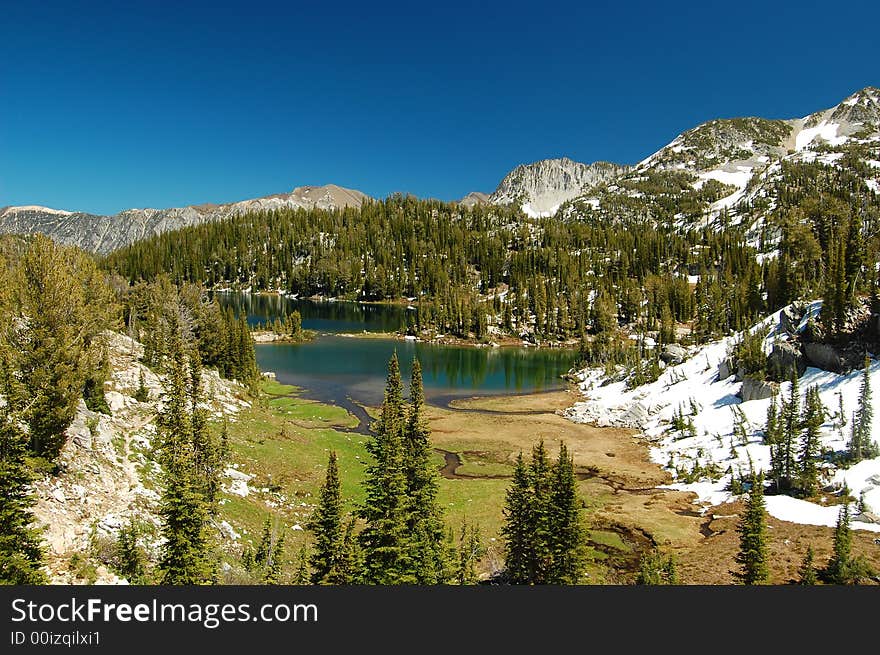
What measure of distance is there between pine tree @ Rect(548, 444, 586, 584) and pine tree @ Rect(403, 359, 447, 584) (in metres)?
5.18

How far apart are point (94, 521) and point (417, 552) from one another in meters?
14.3

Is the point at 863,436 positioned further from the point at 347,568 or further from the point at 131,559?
the point at 131,559

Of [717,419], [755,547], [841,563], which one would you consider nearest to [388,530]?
[755,547]

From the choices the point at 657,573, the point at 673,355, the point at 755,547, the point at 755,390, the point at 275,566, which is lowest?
the point at 657,573

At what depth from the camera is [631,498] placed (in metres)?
43.7

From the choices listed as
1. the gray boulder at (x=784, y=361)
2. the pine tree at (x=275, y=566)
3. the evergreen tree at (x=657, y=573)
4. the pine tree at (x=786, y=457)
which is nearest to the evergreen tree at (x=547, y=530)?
the evergreen tree at (x=657, y=573)

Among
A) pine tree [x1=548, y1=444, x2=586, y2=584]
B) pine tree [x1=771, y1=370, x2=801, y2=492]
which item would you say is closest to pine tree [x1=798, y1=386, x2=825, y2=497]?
pine tree [x1=771, y1=370, x2=801, y2=492]

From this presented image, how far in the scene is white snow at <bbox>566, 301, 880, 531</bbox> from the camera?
39688mm

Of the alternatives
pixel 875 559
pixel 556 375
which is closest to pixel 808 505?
pixel 875 559

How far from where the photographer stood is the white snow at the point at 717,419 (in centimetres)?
3969

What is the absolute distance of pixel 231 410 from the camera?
5303 centimetres

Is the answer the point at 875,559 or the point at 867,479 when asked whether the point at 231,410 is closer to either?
the point at 875,559

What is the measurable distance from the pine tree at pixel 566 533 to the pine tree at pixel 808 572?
11649 millimetres

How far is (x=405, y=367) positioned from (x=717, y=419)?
216 feet
